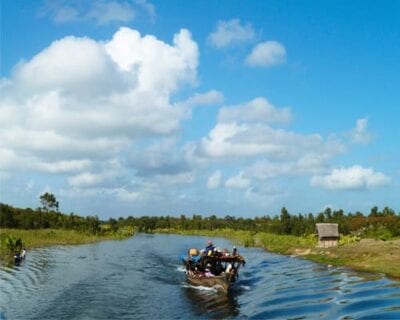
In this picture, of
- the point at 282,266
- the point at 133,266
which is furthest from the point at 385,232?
the point at 133,266

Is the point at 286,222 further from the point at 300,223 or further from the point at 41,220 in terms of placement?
the point at 41,220

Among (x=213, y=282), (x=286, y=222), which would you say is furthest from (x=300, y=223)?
(x=213, y=282)

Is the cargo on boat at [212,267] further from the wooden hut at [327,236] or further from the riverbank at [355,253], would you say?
the wooden hut at [327,236]

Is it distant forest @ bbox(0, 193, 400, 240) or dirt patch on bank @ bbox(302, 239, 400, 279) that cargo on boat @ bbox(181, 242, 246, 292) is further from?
distant forest @ bbox(0, 193, 400, 240)

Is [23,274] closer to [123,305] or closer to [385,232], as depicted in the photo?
[123,305]

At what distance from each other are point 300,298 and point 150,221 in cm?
12918

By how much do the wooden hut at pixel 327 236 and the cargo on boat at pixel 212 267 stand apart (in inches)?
1099

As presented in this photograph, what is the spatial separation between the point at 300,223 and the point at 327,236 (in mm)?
32981

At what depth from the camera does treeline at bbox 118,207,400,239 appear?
257 feet

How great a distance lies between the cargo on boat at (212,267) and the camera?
120 ft

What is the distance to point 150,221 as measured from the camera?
159625mm

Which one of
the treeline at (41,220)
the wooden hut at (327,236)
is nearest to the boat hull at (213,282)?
the wooden hut at (327,236)

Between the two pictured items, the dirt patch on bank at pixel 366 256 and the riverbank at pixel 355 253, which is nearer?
the dirt patch on bank at pixel 366 256

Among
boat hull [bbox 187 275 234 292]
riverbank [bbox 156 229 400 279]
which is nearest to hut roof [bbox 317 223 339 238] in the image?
riverbank [bbox 156 229 400 279]
